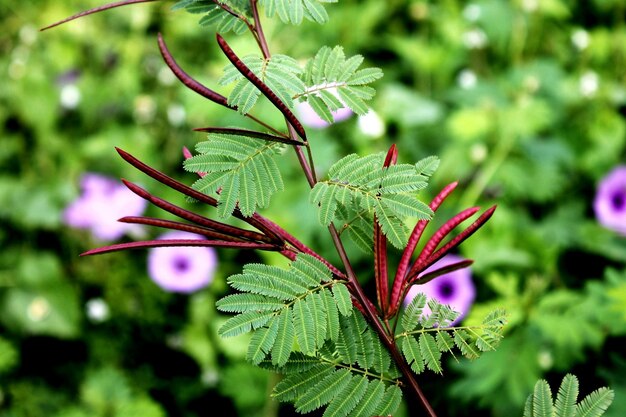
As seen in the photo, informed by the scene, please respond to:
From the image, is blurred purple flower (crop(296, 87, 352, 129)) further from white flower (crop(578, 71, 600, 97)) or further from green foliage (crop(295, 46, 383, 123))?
green foliage (crop(295, 46, 383, 123))

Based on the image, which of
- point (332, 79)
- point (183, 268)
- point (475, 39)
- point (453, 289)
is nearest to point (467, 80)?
point (475, 39)

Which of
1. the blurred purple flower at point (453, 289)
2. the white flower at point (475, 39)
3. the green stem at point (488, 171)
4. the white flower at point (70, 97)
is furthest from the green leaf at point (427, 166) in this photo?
the white flower at point (70, 97)

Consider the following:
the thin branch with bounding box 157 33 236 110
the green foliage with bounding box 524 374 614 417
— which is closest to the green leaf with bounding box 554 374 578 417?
the green foliage with bounding box 524 374 614 417

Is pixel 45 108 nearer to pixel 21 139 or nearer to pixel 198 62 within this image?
pixel 21 139

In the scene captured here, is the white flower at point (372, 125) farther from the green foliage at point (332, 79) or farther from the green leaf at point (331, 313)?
the green leaf at point (331, 313)

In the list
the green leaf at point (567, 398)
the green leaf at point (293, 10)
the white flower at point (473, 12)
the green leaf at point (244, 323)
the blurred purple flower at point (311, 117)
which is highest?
the white flower at point (473, 12)

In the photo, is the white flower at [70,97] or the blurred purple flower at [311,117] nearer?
the blurred purple flower at [311,117]
